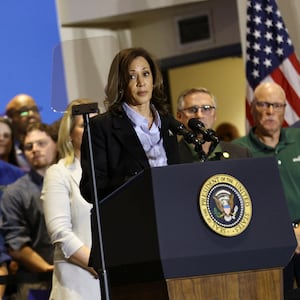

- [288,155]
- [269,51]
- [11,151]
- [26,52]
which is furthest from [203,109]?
[26,52]

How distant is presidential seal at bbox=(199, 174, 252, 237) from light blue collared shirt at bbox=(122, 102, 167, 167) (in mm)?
468

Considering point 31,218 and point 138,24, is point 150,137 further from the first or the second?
point 138,24

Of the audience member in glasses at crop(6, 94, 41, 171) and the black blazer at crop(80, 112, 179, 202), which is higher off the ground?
the audience member in glasses at crop(6, 94, 41, 171)

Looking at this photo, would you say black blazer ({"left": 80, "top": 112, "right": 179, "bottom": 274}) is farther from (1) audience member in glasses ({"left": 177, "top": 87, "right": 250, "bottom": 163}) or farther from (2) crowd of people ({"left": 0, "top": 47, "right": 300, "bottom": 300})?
(1) audience member in glasses ({"left": 177, "top": 87, "right": 250, "bottom": 163})

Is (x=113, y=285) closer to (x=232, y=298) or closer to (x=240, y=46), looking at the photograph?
(x=232, y=298)

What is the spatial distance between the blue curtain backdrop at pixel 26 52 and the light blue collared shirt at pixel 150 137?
4101 millimetres

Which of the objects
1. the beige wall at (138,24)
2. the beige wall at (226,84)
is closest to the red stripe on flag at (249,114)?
the beige wall at (138,24)

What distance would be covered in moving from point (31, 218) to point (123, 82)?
1860mm

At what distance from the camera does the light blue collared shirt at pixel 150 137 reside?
3.68m

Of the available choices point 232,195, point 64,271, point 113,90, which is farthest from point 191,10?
point 232,195

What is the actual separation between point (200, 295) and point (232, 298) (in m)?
0.11

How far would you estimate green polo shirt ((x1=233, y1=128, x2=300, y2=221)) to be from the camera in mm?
5320

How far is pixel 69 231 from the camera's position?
460 centimetres

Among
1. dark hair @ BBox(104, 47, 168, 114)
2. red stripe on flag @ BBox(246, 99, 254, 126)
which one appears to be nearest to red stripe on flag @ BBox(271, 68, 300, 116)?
red stripe on flag @ BBox(246, 99, 254, 126)
